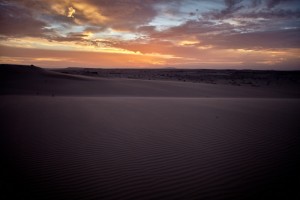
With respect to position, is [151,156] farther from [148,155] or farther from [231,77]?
[231,77]

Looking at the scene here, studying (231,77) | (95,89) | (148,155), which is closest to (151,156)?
(148,155)

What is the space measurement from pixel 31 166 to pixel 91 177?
4.40 ft

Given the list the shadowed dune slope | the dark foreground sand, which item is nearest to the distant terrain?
the dark foreground sand

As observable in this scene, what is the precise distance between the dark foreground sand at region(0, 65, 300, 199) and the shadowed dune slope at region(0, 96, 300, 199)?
0.02 metres

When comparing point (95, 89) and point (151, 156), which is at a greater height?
point (95, 89)

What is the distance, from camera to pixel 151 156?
4.94 metres

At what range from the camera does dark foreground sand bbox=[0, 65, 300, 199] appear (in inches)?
144

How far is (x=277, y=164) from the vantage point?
4469 millimetres

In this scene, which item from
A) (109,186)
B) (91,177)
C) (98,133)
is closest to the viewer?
(109,186)

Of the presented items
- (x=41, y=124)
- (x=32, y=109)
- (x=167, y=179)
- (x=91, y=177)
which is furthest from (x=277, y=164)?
(x=32, y=109)

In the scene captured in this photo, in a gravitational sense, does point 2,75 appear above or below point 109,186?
above

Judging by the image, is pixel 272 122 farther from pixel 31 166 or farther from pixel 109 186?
pixel 31 166

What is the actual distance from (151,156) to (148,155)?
9 centimetres

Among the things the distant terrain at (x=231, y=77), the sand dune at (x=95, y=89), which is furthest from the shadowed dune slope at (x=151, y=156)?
the distant terrain at (x=231, y=77)
